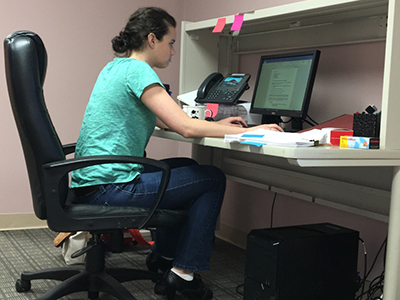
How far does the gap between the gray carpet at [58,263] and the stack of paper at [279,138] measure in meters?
0.78

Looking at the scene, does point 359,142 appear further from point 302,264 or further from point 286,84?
point 286,84

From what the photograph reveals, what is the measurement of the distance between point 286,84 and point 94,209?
967mm

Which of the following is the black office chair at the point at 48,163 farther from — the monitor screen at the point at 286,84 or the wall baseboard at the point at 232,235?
the wall baseboard at the point at 232,235

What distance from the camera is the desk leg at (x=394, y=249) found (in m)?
1.49

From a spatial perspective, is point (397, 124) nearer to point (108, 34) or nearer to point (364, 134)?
point (364, 134)

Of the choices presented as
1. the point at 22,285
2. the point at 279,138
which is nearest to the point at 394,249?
the point at 279,138

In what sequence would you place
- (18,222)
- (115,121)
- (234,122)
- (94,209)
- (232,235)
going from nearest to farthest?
(94,209) → (115,121) → (234,122) → (232,235) → (18,222)

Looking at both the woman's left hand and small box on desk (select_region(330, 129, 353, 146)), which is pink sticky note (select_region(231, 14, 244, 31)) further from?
small box on desk (select_region(330, 129, 353, 146))

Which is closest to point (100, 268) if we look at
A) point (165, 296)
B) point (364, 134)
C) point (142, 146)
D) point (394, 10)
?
point (165, 296)

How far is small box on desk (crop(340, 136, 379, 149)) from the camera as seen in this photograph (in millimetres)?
1489

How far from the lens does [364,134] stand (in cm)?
155

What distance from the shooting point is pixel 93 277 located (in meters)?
1.76

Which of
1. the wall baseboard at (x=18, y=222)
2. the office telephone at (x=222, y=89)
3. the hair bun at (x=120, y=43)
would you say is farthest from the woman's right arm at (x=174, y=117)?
the wall baseboard at (x=18, y=222)

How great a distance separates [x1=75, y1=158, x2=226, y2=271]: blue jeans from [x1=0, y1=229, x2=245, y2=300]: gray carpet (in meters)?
0.26
